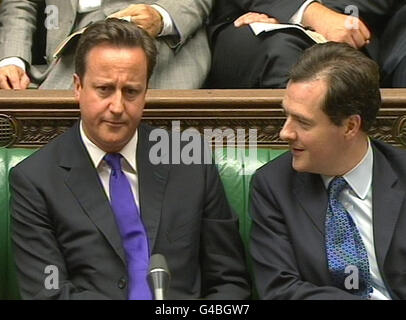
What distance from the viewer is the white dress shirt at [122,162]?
158cm

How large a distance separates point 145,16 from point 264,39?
267 mm

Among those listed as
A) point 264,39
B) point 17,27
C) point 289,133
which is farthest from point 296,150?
point 17,27

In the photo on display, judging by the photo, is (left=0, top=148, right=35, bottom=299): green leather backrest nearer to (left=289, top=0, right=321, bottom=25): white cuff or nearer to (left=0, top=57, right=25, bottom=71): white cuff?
(left=0, top=57, right=25, bottom=71): white cuff

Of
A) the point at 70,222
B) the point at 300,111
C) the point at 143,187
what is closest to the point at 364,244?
the point at 300,111

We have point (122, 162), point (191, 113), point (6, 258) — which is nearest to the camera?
point (122, 162)

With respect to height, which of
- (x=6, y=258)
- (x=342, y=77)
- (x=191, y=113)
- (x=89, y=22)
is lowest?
(x=6, y=258)

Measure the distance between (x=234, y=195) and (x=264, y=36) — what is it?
0.45 m

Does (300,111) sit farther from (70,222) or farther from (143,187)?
(70,222)

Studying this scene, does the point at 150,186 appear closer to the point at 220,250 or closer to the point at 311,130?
the point at 220,250

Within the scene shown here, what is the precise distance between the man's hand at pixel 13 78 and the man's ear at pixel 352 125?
789 millimetres

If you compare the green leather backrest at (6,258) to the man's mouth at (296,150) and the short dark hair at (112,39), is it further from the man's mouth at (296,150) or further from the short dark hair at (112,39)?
the man's mouth at (296,150)

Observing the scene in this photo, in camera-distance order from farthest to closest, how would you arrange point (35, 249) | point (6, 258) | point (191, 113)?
point (191, 113) < point (6, 258) < point (35, 249)

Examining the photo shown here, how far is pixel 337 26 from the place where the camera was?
203 centimetres

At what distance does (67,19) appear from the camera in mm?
2098
